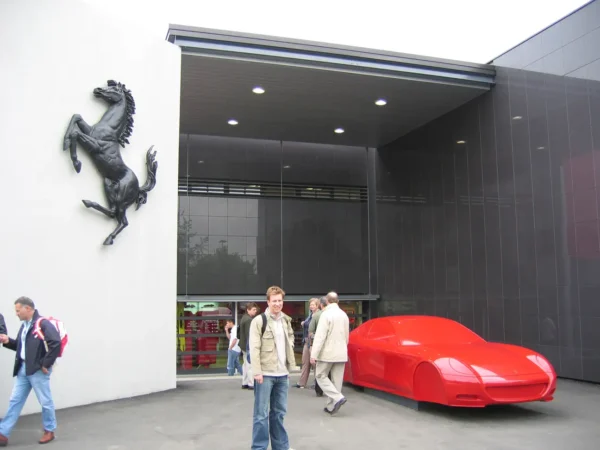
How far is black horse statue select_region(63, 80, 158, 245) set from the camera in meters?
8.56

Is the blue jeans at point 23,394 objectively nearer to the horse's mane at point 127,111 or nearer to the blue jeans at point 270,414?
the blue jeans at point 270,414

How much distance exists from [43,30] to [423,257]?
1118 cm

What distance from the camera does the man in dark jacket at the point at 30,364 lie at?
6.15 m

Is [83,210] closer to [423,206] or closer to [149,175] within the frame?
[149,175]

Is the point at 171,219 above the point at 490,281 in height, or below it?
above

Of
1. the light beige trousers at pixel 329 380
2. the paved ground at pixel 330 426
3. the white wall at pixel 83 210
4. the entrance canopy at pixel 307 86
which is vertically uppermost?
the entrance canopy at pixel 307 86

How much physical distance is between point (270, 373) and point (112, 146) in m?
5.01

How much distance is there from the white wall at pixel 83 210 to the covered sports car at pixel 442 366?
345cm

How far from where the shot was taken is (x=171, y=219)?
9.98m

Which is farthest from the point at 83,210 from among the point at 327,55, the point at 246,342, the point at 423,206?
the point at 423,206

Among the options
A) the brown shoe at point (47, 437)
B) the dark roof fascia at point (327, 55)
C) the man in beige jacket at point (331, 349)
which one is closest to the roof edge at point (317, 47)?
the dark roof fascia at point (327, 55)

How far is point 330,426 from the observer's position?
7.14 meters

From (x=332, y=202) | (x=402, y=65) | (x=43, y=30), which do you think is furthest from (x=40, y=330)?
(x=332, y=202)

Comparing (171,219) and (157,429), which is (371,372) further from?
(171,219)
